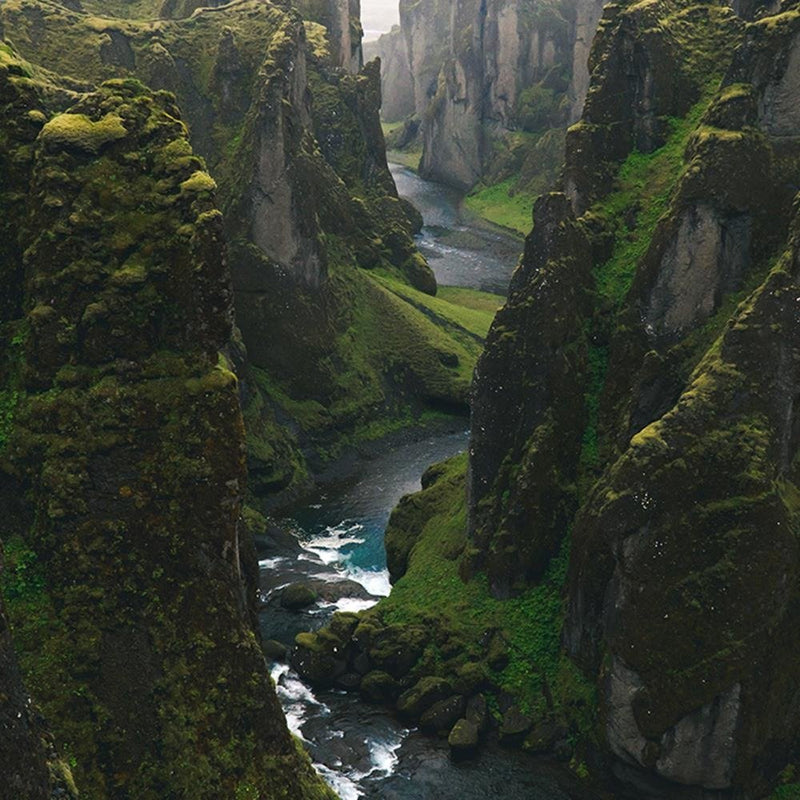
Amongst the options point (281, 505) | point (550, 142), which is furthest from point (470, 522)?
point (550, 142)

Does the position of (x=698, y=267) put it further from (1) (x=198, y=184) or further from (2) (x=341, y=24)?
(2) (x=341, y=24)

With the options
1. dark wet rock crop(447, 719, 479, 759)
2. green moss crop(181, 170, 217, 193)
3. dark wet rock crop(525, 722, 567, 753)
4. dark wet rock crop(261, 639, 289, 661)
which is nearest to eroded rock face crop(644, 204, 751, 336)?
dark wet rock crop(525, 722, 567, 753)

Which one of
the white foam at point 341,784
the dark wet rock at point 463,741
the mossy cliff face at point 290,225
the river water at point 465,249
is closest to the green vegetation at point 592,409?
the dark wet rock at point 463,741

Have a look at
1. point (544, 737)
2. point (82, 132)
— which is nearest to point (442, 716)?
point (544, 737)

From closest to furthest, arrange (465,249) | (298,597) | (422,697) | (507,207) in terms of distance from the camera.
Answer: (422,697) < (298,597) < (465,249) < (507,207)

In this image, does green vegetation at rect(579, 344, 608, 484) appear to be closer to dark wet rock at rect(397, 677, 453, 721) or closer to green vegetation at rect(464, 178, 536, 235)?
dark wet rock at rect(397, 677, 453, 721)

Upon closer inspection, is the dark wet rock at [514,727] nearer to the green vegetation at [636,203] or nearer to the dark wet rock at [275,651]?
the dark wet rock at [275,651]
